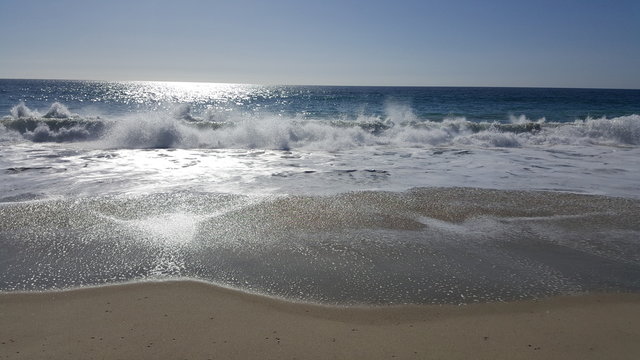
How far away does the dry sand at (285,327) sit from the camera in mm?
3387

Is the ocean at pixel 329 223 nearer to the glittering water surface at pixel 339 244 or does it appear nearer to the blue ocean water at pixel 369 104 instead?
the glittering water surface at pixel 339 244

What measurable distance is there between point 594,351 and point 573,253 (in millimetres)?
2175

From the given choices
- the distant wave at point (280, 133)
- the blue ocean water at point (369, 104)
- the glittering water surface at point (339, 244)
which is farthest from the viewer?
the blue ocean water at point (369, 104)

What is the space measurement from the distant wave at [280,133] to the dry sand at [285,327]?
1156cm

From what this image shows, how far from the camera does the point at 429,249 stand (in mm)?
5477

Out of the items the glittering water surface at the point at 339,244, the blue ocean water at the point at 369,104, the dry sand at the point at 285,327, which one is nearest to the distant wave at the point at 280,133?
the glittering water surface at the point at 339,244

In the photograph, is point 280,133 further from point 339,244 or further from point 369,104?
point 369,104

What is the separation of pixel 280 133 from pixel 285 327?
13.2 metres

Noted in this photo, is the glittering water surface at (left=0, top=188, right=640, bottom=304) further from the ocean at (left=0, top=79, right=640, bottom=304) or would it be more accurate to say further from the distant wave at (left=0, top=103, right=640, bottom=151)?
the distant wave at (left=0, top=103, right=640, bottom=151)

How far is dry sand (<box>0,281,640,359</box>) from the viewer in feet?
11.1

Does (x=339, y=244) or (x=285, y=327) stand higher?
(x=339, y=244)

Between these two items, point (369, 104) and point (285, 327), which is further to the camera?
point (369, 104)

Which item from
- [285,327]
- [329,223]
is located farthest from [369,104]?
[285,327]

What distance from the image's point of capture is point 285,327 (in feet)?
12.3
